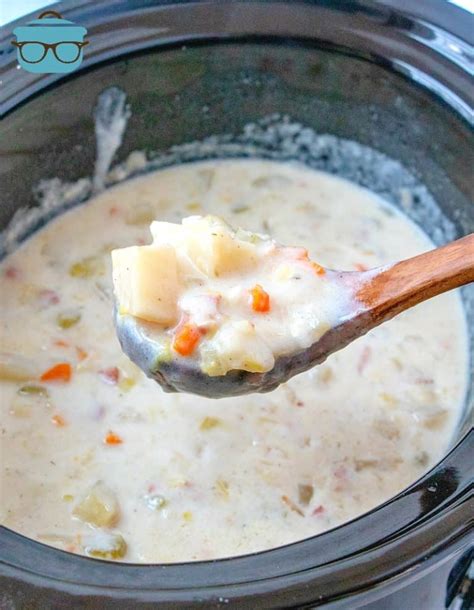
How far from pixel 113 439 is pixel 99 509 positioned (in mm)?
139

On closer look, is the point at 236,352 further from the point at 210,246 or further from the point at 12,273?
the point at 12,273

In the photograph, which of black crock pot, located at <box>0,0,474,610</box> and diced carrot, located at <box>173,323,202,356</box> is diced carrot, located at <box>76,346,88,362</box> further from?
diced carrot, located at <box>173,323,202,356</box>

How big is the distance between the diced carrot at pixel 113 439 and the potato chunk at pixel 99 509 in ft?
0.31

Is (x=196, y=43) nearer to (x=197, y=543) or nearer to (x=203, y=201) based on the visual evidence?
(x=203, y=201)

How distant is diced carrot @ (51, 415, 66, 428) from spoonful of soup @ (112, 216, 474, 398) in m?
0.30

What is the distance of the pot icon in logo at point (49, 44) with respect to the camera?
66.2 inches

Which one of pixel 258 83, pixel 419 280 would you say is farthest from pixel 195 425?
pixel 258 83

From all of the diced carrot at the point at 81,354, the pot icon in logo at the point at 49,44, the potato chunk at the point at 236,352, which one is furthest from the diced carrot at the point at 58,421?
the pot icon in logo at the point at 49,44

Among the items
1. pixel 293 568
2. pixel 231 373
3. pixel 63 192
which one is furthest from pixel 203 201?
pixel 293 568

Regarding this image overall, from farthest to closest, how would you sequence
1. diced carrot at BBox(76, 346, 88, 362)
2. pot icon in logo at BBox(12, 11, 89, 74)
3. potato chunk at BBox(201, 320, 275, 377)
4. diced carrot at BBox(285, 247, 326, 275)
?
1. pot icon in logo at BBox(12, 11, 89, 74)
2. diced carrot at BBox(76, 346, 88, 362)
3. diced carrot at BBox(285, 247, 326, 275)
4. potato chunk at BBox(201, 320, 275, 377)

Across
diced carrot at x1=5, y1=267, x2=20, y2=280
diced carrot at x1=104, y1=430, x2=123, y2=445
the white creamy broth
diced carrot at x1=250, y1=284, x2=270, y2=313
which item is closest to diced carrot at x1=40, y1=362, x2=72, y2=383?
the white creamy broth

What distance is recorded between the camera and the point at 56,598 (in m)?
0.94

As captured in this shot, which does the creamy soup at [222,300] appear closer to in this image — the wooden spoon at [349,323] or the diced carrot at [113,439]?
the wooden spoon at [349,323]

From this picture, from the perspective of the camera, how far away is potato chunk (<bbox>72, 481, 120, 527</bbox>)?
1335 mm
